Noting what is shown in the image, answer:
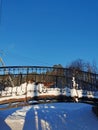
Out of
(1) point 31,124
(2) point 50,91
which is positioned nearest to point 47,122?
(1) point 31,124

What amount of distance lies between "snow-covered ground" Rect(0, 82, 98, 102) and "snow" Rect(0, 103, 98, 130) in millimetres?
1267

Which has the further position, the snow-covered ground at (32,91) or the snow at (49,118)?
the snow at (49,118)

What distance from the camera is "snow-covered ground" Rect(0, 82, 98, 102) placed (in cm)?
942

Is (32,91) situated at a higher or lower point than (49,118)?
higher

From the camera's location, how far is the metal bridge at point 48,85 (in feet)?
31.2

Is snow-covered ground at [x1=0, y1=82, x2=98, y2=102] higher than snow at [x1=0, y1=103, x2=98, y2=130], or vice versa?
snow-covered ground at [x1=0, y1=82, x2=98, y2=102]

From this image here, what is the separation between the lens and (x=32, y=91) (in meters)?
9.61

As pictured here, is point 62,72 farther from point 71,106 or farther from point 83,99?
point 71,106

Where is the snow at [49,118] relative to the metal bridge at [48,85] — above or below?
below

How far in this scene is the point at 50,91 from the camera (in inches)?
383

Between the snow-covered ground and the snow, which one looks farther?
the snow

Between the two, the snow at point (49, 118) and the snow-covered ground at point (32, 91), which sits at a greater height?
the snow-covered ground at point (32, 91)

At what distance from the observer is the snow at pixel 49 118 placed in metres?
10.4

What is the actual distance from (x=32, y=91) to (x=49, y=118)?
1.91m
